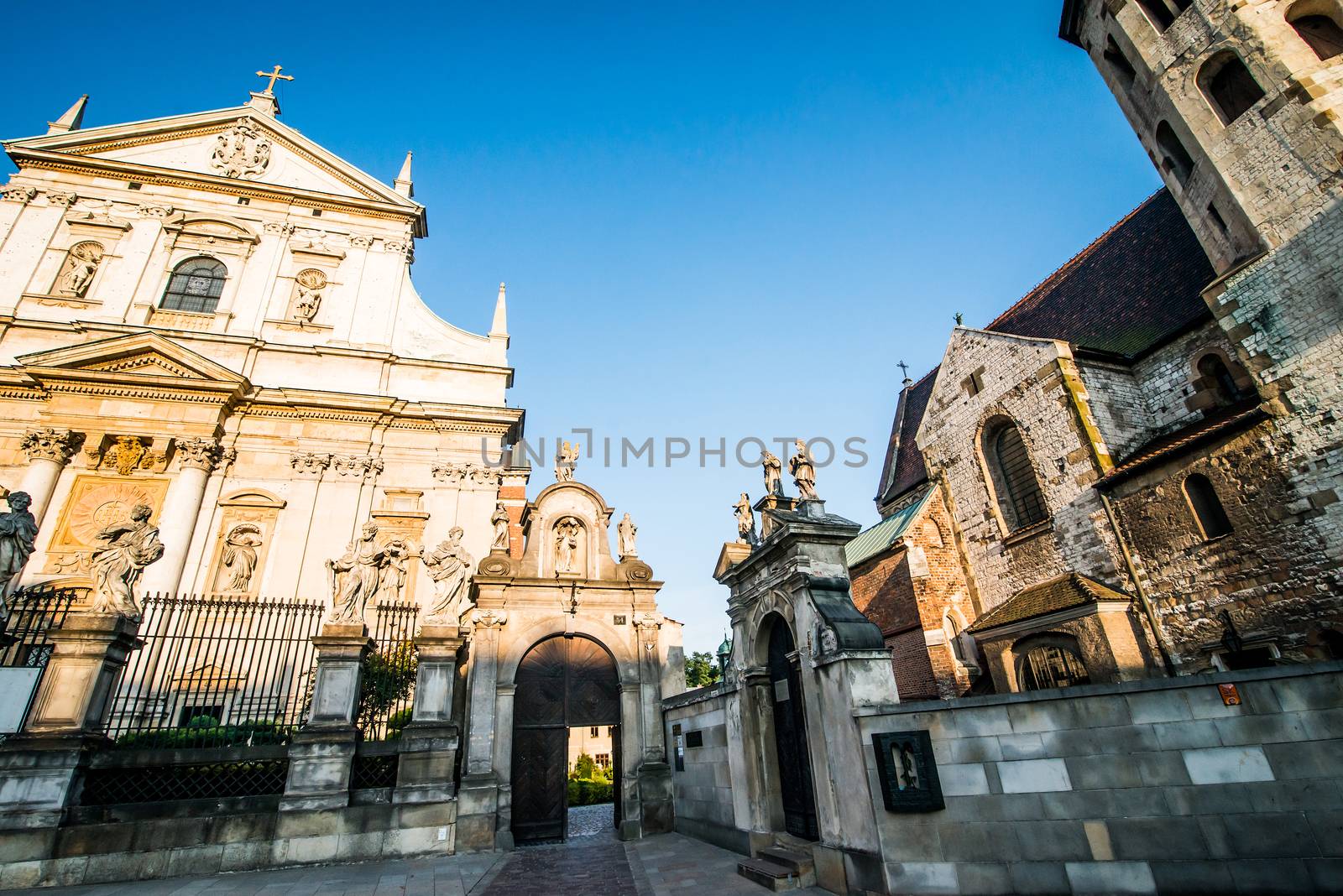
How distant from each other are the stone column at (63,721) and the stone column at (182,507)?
25.0 feet

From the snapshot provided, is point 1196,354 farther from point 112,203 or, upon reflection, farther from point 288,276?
point 112,203

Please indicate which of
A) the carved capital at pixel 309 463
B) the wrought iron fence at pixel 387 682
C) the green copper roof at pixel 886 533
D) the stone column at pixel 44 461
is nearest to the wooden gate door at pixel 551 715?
the wrought iron fence at pixel 387 682

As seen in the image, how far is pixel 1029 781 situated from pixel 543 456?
17906 millimetres

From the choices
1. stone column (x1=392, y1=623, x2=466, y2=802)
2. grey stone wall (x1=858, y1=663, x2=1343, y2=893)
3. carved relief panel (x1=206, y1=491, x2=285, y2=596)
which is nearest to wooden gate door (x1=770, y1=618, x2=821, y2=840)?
grey stone wall (x1=858, y1=663, x2=1343, y2=893)

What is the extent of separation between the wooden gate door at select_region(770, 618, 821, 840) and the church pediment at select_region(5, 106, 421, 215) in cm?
2283

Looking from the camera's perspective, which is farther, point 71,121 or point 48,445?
point 71,121

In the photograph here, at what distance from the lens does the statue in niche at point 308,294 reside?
69.7 feet

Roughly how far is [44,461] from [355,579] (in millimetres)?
12689

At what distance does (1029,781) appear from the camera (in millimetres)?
5969

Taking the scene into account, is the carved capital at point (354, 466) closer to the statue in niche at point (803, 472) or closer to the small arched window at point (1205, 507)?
the statue in niche at point (803, 472)

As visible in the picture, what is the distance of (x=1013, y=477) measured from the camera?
674 inches

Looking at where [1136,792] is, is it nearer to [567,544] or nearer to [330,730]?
[330,730]

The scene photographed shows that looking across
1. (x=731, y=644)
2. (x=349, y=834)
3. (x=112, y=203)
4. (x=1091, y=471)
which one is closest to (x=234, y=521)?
(x=349, y=834)

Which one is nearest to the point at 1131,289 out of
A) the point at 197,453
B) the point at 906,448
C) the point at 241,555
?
the point at 906,448
